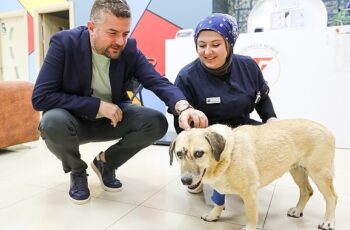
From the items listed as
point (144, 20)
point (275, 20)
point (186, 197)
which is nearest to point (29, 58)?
point (144, 20)

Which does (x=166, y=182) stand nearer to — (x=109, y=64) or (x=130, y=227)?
(x=130, y=227)

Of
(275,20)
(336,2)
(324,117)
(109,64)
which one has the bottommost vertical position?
(324,117)

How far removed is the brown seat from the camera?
2.42 meters

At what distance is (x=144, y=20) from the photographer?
403 centimetres

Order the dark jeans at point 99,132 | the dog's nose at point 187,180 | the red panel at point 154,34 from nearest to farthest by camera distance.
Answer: the dog's nose at point 187,180 < the dark jeans at point 99,132 < the red panel at point 154,34

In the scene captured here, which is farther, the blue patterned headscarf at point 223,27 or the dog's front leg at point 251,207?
the blue patterned headscarf at point 223,27

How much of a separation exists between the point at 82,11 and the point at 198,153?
410 centimetres

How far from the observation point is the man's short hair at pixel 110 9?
1409mm

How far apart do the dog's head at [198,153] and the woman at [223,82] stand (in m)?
0.48

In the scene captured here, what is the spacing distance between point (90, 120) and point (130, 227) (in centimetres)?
63

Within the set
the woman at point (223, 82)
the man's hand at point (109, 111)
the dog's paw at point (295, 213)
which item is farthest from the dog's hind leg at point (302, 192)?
the man's hand at point (109, 111)

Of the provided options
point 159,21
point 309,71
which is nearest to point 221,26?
point 309,71

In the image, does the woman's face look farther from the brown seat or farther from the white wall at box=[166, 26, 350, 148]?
the brown seat

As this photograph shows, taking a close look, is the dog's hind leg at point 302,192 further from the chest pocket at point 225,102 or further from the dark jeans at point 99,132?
A: the dark jeans at point 99,132
